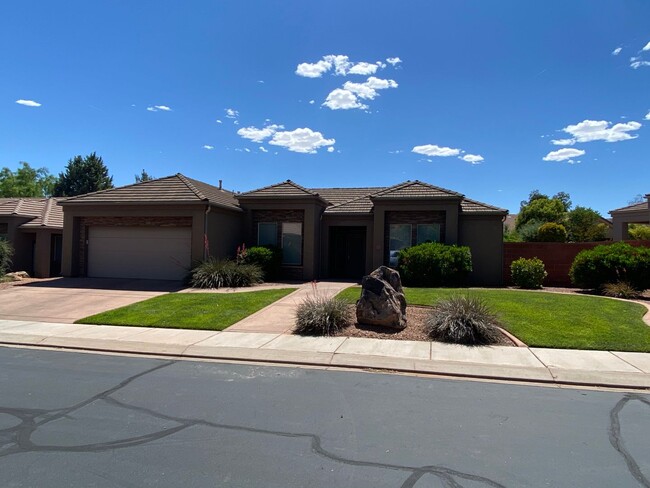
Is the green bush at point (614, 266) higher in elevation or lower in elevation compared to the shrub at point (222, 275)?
higher

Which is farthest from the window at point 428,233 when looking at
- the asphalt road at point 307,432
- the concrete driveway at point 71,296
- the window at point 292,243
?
the asphalt road at point 307,432

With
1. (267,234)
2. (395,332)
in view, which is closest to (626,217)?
(267,234)

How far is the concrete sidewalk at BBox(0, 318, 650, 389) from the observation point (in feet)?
23.4

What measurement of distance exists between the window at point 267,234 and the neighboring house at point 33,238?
34.5 ft

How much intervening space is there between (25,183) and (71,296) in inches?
2104

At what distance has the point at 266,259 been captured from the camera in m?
19.2

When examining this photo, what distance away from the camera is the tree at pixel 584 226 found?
36.2 meters

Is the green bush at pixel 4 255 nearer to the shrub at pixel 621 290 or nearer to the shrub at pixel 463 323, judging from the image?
the shrub at pixel 463 323

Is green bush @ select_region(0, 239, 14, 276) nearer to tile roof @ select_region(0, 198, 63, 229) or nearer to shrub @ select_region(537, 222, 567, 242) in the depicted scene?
tile roof @ select_region(0, 198, 63, 229)

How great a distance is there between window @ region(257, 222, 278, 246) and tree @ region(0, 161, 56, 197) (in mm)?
49450

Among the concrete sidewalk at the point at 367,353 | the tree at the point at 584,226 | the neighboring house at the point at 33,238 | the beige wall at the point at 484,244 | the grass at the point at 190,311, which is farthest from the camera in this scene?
the tree at the point at 584,226

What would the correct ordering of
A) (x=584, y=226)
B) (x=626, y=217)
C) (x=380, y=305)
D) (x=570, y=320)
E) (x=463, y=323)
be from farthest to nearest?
(x=584, y=226)
(x=626, y=217)
(x=570, y=320)
(x=380, y=305)
(x=463, y=323)

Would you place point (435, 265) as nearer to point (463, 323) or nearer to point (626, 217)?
point (463, 323)

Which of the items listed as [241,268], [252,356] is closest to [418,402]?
[252,356]
